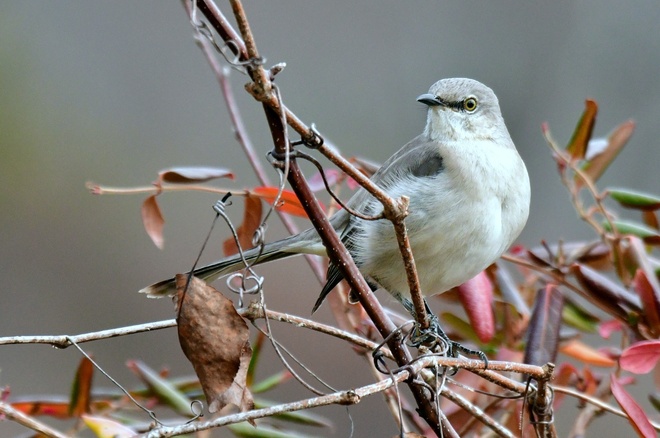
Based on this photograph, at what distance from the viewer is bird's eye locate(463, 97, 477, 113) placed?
3774 mm

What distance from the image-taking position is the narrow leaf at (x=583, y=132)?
9.83ft

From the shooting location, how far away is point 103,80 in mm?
9930

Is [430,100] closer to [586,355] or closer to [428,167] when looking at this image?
[428,167]

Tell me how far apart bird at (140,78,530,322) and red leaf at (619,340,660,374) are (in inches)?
40.1

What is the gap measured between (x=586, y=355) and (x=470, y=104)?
4.46 ft

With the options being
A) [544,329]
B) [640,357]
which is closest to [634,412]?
[640,357]

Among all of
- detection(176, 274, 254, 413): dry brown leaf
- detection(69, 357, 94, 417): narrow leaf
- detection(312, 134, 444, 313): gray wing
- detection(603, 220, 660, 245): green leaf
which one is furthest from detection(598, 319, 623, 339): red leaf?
detection(69, 357, 94, 417): narrow leaf

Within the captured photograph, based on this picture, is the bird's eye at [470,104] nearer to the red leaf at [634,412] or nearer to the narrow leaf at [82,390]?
the red leaf at [634,412]

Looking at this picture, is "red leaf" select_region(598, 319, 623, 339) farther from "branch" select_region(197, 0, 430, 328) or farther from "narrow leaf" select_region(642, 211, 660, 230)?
"branch" select_region(197, 0, 430, 328)

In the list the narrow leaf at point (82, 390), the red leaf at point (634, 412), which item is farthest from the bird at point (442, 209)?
the red leaf at point (634, 412)

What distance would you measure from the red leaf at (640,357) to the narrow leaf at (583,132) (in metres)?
1.08

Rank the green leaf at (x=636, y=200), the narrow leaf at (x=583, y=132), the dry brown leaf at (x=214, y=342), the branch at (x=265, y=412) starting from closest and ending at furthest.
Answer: the branch at (x=265, y=412), the dry brown leaf at (x=214, y=342), the green leaf at (x=636, y=200), the narrow leaf at (x=583, y=132)

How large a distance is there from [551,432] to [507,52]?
294 inches

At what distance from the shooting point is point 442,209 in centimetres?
329
